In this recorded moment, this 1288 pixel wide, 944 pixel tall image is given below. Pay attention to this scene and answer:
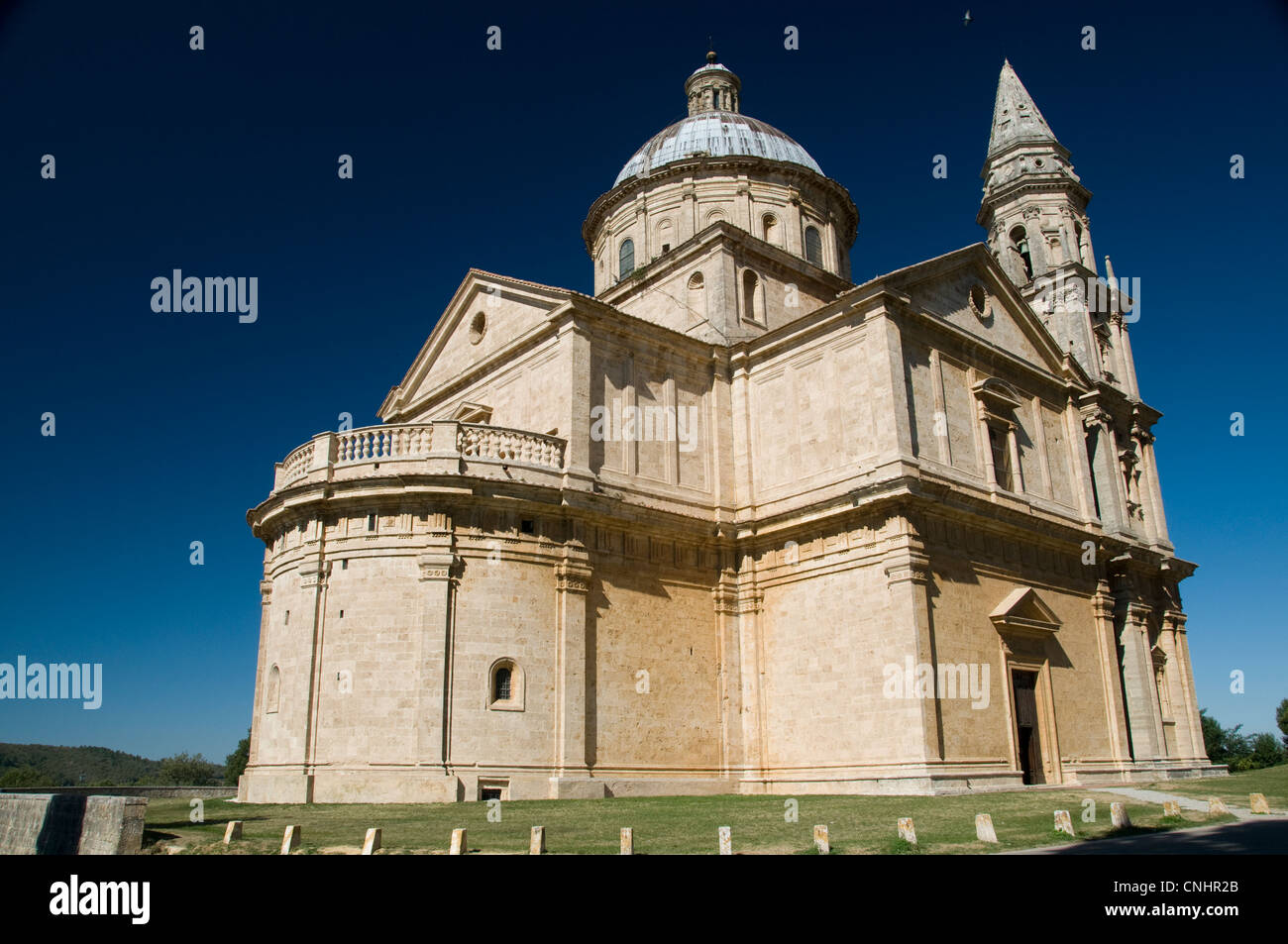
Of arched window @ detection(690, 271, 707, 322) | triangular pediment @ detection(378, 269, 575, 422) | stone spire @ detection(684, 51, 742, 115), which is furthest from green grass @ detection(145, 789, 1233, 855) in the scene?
stone spire @ detection(684, 51, 742, 115)

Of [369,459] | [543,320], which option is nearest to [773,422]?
[543,320]

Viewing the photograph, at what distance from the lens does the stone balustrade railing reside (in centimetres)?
2180

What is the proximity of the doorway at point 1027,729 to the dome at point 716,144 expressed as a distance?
2092cm

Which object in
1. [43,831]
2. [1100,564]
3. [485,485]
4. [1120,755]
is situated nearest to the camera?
[43,831]

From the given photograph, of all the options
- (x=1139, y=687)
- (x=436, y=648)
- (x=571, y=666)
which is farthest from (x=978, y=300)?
(x=436, y=648)

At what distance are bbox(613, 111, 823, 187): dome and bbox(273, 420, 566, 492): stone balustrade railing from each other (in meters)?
17.2

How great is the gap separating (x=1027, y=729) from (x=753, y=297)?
14.7m

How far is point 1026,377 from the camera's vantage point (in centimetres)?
2862

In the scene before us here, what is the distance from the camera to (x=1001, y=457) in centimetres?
2680

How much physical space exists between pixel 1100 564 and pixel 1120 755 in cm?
555

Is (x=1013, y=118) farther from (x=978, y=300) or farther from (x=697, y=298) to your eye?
(x=697, y=298)

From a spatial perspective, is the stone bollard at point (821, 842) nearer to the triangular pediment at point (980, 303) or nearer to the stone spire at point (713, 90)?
the triangular pediment at point (980, 303)

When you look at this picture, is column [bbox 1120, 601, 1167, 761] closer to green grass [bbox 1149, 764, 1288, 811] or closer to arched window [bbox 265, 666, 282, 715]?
green grass [bbox 1149, 764, 1288, 811]
